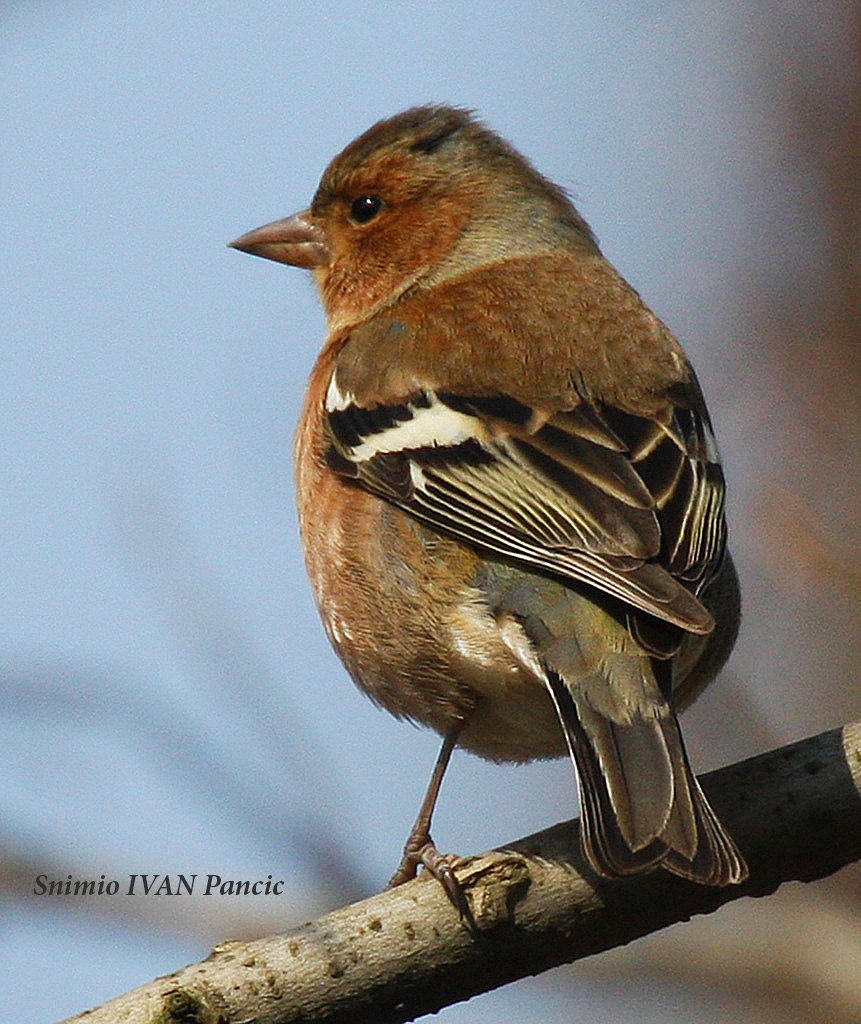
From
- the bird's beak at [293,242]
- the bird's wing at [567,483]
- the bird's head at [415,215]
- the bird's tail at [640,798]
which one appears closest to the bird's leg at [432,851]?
the bird's tail at [640,798]

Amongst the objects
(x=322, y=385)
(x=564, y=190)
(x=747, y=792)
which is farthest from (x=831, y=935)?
(x=564, y=190)

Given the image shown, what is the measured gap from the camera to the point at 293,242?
6.25 metres

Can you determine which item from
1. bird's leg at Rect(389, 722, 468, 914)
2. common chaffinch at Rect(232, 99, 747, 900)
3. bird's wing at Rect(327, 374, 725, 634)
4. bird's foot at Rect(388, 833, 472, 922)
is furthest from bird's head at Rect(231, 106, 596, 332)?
bird's foot at Rect(388, 833, 472, 922)

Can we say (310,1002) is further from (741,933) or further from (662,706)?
(741,933)

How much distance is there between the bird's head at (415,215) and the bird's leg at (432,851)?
1.95 m

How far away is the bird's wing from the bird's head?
1176mm

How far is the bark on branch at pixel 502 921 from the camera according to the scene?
3.31 m

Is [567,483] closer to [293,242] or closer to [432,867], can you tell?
[432,867]

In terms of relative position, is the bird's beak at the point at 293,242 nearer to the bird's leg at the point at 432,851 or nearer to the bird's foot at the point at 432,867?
the bird's leg at the point at 432,851

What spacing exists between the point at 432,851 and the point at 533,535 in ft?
2.83

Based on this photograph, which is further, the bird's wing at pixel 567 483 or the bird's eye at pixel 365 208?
the bird's eye at pixel 365 208

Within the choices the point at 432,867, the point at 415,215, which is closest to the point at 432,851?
the point at 432,867

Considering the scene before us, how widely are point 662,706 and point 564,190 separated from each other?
3.15 m

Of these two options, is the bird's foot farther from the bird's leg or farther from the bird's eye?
the bird's eye
